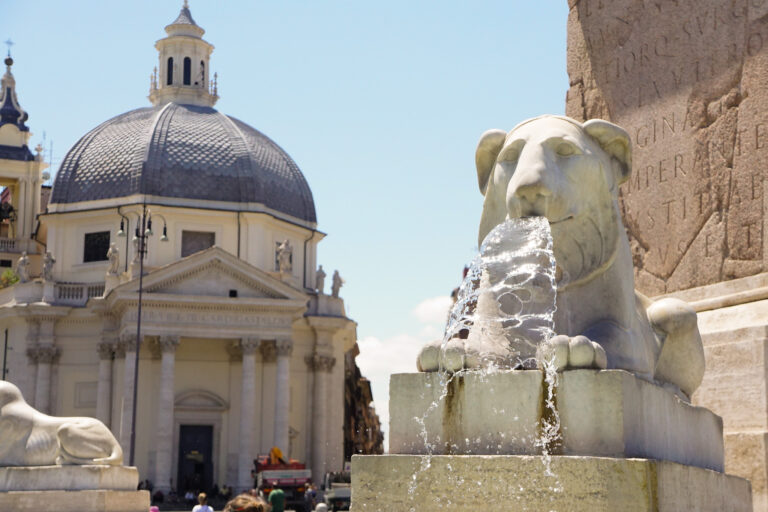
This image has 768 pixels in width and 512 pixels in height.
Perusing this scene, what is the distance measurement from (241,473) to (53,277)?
1289cm

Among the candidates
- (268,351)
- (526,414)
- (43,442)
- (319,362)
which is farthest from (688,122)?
(319,362)

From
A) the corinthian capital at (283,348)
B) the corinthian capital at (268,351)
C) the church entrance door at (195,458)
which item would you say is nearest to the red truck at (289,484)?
the church entrance door at (195,458)

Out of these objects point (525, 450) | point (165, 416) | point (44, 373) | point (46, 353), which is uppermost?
point (46, 353)

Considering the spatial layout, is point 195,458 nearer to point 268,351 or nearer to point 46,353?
point 268,351

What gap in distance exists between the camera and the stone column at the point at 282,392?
53.3 metres

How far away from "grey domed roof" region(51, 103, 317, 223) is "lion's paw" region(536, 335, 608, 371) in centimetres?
5209

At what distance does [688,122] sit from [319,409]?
48188mm

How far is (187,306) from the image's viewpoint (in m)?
52.4

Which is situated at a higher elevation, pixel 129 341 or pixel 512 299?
pixel 129 341

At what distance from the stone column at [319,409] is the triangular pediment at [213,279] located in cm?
510

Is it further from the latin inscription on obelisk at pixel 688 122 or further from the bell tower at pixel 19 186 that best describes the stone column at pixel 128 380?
the latin inscription on obelisk at pixel 688 122

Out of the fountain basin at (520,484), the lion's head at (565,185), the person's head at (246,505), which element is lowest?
the person's head at (246,505)

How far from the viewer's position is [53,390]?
5553 cm

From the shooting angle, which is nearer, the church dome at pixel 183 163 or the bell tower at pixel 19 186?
the church dome at pixel 183 163
